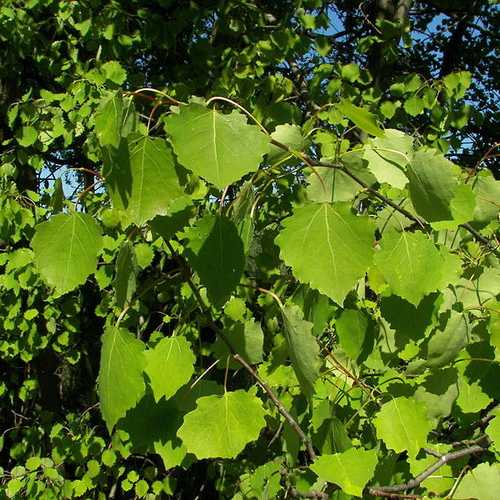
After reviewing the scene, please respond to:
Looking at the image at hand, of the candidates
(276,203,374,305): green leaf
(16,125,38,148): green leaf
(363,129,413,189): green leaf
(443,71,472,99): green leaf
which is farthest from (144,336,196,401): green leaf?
(443,71,472,99): green leaf

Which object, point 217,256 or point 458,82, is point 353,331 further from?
point 458,82

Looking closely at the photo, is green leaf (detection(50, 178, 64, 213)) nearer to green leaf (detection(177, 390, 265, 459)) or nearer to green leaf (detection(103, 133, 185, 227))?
green leaf (detection(103, 133, 185, 227))

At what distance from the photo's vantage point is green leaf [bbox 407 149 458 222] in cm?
71

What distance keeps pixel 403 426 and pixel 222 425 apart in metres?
0.30

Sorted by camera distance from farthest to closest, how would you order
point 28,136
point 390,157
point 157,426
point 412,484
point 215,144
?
point 28,136 < point 412,484 < point 157,426 < point 390,157 < point 215,144

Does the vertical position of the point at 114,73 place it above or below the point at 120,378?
below

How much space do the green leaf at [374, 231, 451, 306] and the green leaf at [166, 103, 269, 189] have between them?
9.6 inches

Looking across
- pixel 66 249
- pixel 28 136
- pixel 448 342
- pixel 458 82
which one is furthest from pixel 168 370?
pixel 458 82

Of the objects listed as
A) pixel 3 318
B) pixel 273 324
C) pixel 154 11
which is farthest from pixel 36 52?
pixel 273 324

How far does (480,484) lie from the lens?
93 cm

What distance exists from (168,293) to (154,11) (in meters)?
1.54

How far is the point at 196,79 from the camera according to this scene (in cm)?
313

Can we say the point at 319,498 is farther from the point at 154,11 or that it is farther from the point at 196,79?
the point at 154,11

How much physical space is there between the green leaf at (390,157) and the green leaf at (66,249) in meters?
0.34
